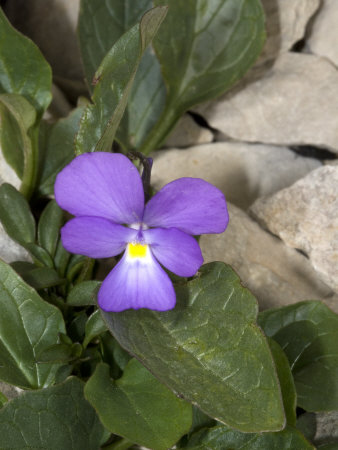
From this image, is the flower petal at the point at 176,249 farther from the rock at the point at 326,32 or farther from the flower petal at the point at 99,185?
the rock at the point at 326,32

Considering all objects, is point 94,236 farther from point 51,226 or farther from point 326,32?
point 326,32

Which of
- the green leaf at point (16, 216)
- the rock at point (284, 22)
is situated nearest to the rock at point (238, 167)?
the rock at point (284, 22)

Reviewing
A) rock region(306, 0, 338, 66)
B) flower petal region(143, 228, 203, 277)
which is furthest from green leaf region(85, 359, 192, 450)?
Result: rock region(306, 0, 338, 66)

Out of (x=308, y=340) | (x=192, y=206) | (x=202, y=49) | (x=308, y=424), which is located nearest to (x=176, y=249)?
(x=192, y=206)

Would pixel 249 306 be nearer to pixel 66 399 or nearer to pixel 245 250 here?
pixel 66 399

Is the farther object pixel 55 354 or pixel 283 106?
pixel 283 106

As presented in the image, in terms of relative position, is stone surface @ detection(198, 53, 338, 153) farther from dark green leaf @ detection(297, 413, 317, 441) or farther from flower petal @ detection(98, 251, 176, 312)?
flower petal @ detection(98, 251, 176, 312)

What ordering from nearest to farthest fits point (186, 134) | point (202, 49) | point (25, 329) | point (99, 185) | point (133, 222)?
point (99, 185)
point (133, 222)
point (25, 329)
point (202, 49)
point (186, 134)
